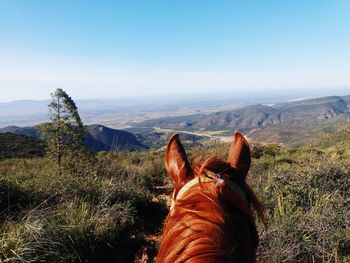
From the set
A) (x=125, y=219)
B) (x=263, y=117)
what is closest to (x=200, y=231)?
(x=125, y=219)

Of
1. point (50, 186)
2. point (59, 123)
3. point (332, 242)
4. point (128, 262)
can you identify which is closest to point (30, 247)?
point (128, 262)

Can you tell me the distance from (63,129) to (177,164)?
305 inches

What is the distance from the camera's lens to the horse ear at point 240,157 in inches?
47.6

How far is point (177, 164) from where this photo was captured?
4.01 ft

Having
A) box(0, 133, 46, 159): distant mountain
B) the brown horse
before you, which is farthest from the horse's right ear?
box(0, 133, 46, 159): distant mountain

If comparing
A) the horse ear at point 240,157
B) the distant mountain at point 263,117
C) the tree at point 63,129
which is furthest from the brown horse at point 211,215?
the distant mountain at point 263,117

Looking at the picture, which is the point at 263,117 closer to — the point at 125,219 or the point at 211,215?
the point at 125,219

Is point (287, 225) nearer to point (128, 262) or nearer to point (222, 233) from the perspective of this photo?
point (128, 262)

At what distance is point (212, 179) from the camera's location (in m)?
1.01

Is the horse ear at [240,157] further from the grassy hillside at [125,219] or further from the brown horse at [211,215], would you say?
the grassy hillside at [125,219]

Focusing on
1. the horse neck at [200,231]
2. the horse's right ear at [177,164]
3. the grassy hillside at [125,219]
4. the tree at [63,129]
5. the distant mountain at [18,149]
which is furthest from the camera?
the distant mountain at [18,149]

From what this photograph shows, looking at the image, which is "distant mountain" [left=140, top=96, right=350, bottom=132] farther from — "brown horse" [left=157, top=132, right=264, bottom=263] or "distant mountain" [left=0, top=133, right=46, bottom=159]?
"brown horse" [left=157, top=132, right=264, bottom=263]

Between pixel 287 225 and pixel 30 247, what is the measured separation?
8.78 ft

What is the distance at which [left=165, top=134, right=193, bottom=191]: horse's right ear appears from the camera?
1.18m
